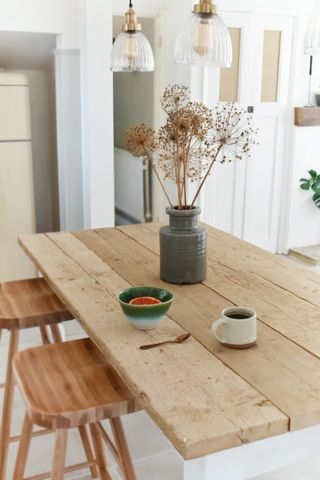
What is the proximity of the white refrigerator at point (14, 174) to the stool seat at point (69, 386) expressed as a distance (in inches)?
93.1

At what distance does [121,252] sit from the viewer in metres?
2.52

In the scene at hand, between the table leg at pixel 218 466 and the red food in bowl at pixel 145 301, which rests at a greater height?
the red food in bowl at pixel 145 301

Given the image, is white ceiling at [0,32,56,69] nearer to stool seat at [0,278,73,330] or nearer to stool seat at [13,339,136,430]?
stool seat at [0,278,73,330]

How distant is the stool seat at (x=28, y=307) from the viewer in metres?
2.24

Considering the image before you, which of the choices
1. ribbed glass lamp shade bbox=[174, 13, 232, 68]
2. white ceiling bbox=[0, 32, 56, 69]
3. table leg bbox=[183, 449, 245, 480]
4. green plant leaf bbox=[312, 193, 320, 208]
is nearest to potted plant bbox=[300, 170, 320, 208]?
green plant leaf bbox=[312, 193, 320, 208]

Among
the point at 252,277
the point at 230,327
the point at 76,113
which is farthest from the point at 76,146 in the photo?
the point at 230,327

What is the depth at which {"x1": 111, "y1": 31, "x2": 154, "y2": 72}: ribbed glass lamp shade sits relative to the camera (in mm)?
2537

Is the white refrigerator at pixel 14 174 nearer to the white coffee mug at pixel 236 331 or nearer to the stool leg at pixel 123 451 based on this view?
the stool leg at pixel 123 451

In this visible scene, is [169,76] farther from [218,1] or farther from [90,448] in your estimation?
[90,448]

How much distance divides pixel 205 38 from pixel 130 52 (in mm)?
525

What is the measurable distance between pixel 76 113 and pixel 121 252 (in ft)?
7.20

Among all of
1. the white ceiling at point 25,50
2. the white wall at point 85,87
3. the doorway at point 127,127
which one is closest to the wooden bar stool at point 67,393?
the white wall at point 85,87

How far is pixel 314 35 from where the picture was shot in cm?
219

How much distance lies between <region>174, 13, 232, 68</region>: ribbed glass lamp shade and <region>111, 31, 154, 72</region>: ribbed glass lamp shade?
42 cm
